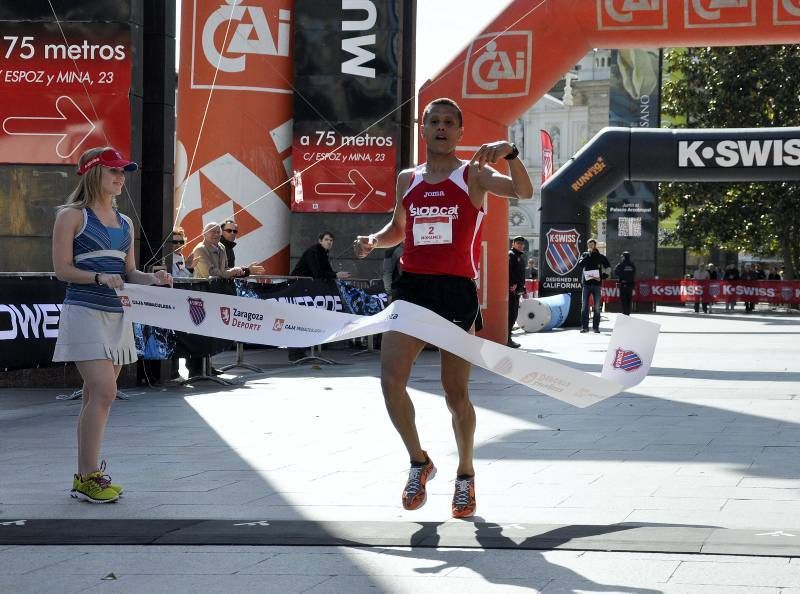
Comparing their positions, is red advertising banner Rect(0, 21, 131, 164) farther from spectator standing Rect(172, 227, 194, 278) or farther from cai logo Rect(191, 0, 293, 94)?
cai logo Rect(191, 0, 293, 94)

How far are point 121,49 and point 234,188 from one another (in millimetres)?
7377

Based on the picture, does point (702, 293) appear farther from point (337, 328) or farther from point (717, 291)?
point (337, 328)

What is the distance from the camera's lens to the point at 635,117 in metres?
43.4

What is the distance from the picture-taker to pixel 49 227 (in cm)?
1436

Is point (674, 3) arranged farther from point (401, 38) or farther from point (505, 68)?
point (401, 38)

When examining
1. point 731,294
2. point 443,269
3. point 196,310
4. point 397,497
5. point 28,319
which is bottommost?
point 731,294

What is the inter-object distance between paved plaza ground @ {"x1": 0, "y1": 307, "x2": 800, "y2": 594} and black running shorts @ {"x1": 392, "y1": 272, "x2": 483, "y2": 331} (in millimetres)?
925

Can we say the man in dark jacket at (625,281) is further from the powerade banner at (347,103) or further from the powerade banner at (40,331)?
the powerade banner at (40,331)

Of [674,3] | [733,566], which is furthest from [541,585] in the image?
[674,3]

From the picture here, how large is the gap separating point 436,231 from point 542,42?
12.3 meters

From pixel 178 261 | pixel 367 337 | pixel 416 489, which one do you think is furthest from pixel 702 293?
pixel 416 489

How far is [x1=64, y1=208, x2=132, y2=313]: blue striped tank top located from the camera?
691 centimetres

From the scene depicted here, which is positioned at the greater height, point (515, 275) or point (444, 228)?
point (444, 228)

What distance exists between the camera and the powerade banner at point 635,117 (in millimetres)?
42844
